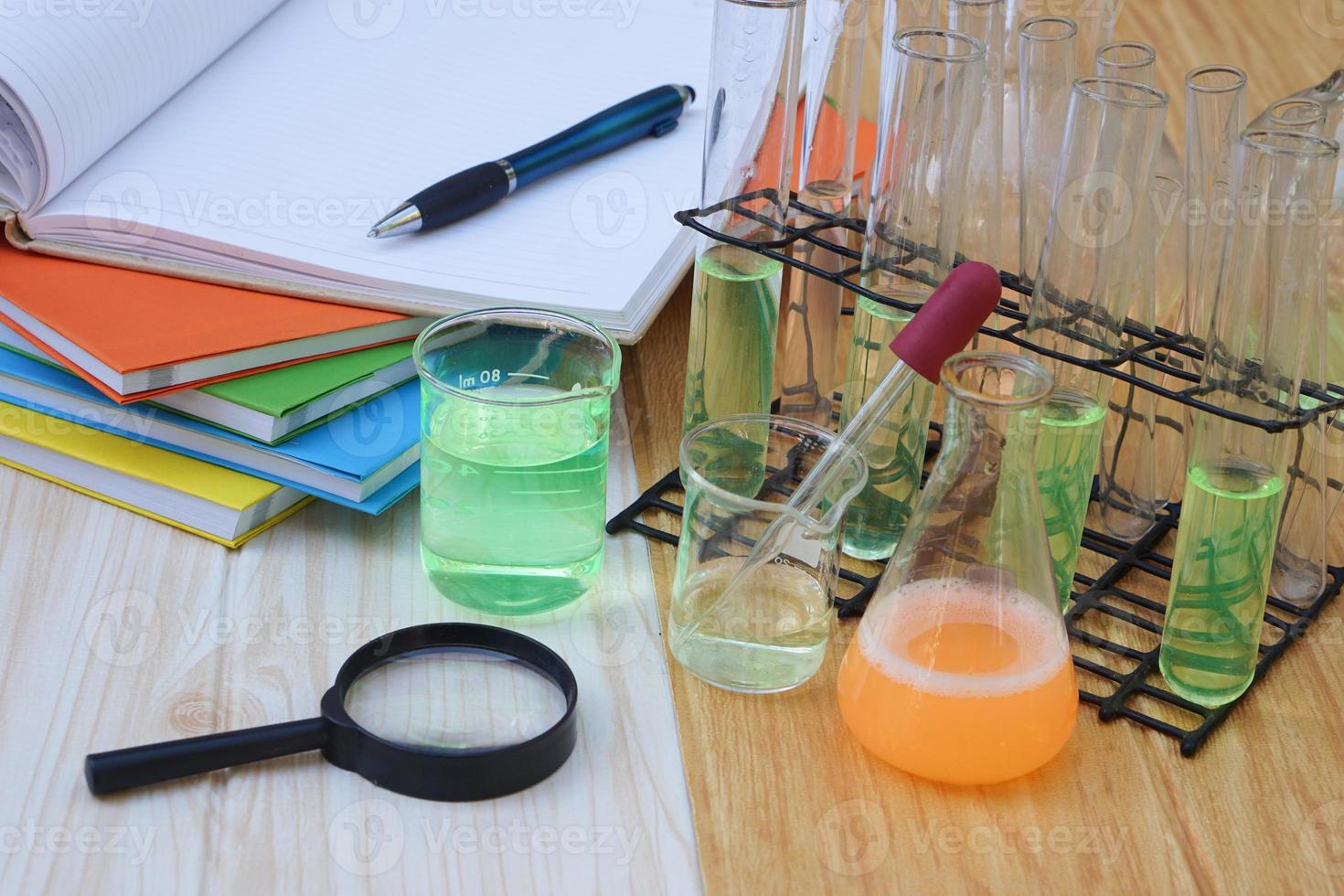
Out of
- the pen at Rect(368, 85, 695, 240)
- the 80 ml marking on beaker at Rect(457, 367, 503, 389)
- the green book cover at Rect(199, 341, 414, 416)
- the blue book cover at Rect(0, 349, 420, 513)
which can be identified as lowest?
the blue book cover at Rect(0, 349, 420, 513)

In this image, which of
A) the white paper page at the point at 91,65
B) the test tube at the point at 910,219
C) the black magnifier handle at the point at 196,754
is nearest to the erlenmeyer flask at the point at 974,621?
the test tube at the point at 910,219

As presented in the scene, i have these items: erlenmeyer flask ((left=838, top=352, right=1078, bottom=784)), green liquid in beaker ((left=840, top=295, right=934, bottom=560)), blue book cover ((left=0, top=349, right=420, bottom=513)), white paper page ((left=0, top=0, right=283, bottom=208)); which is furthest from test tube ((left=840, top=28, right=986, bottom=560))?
white paper page ((left=0, top=0, right=283, bottom=208))

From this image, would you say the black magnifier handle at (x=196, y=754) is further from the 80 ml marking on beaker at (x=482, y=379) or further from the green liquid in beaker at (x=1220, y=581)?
the green liquid in beaker at (x=1220, y=581)

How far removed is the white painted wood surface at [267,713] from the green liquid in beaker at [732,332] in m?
0.09

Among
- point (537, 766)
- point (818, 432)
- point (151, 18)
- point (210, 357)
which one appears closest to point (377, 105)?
point (151, 18)

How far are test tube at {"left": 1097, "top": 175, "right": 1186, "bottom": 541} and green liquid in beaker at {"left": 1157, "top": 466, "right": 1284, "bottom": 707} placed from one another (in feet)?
0.31

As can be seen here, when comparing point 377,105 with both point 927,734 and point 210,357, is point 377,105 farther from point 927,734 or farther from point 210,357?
point 927,734

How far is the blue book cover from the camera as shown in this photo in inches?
27.0

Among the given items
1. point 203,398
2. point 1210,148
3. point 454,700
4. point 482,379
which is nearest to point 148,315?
point 203,398

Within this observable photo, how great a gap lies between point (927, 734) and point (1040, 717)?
44 millimetres

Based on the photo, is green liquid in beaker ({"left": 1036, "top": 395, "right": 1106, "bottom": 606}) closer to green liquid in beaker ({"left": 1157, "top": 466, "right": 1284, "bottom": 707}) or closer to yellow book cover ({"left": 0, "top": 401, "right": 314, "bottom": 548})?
green liquid in beaker ({"left": 1157, "top": 466, "right": 1284, "bottom": 707})

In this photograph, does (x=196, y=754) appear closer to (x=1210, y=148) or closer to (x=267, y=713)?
(x=267, y=713)

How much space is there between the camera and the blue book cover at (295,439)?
0.69 meters

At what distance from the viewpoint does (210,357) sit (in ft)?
2.27
